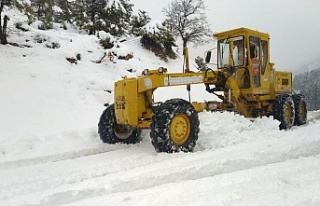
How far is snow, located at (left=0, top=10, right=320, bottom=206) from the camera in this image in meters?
3.77

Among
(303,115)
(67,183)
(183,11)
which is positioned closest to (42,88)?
(67,183)

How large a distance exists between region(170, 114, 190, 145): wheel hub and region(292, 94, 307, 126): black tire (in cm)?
516

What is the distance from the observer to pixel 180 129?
614 centimetres

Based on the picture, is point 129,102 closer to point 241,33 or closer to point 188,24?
point 241,33

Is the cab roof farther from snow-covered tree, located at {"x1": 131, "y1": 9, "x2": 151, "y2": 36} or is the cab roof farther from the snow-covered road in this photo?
snow-covered tree, located at {"x1": 131, "y1": 9, "x2": 151, "y2": 36}

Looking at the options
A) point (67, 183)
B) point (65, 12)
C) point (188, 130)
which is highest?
point (65, 12)

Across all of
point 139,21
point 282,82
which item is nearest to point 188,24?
point 139,21

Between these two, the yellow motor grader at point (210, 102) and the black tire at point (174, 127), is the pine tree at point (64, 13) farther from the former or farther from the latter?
the black tire at point (174, 127)

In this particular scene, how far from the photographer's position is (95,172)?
4.90 m

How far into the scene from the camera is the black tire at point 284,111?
28.6 ft

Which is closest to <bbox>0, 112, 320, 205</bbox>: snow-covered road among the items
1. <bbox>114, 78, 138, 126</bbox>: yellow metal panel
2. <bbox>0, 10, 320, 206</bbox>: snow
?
<bbox>0, 10, 320, 206</bbox>: snow

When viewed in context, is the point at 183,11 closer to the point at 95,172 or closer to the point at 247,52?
the point at 247,52

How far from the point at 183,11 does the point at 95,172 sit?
27297 mm

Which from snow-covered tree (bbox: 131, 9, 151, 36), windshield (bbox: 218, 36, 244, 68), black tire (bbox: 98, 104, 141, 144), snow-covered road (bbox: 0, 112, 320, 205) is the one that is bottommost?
snow-covered road (bbox: 0, 112, 320, 205)
